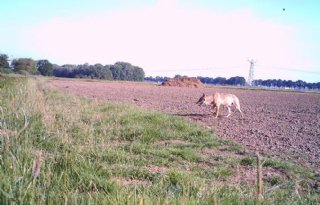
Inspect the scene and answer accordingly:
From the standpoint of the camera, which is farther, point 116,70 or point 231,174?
point 116,70

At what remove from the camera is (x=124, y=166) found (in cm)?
691

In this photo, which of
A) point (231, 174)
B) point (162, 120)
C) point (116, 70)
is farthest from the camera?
point (116, 70)

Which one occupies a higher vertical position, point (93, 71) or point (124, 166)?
point (93, 71)

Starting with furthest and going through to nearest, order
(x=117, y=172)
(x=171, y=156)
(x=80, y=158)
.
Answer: (x=171, y=156), (x=117, y=172), (x=80, y=158)

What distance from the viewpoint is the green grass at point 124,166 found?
3.83 m

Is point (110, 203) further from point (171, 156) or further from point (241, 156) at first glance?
point (241, 156)

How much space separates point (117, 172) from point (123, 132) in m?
4.39

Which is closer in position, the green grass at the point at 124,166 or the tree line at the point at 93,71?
the green grass at the point at 124,166

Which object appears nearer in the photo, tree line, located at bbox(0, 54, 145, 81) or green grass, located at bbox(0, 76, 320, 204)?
green grass, located at bbox(0, 76, 320, 204)

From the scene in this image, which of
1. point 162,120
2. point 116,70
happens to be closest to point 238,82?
point 116,70

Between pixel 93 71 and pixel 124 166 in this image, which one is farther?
pixel 93 71

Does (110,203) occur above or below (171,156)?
above

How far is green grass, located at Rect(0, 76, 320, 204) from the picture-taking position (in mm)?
3830

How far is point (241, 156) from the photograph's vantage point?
30.4 ft
